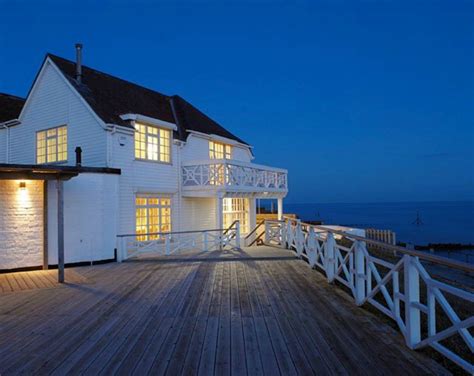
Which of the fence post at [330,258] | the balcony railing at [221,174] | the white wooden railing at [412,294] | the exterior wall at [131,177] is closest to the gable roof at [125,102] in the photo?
the exterior wall at [131,177]

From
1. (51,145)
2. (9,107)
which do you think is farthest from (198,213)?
(9,107)

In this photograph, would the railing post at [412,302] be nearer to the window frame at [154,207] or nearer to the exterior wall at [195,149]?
the window frame at [154,207]

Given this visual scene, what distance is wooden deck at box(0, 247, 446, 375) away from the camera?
3537 millimetres

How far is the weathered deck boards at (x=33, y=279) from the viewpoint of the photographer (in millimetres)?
7516

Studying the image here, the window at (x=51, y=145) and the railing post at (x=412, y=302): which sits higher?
the window at (x=51, y=145)

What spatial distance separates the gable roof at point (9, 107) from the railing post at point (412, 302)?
16606 millimetres

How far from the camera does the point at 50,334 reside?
4.52m

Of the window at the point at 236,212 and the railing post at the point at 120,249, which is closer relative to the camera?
the railing post at the point at 120,249

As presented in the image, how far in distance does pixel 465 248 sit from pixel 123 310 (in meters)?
40.8

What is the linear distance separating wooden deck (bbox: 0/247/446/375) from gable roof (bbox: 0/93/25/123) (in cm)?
1155

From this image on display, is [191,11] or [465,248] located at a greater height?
[191,11]

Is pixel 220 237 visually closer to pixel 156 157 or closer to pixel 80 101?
pixel 156 157

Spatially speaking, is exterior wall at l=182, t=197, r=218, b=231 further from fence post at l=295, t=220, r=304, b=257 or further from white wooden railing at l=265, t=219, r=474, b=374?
white wooden railing at l=265, t=219, r=474, b=374

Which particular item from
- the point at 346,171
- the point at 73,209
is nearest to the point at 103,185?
the point at 73,209
